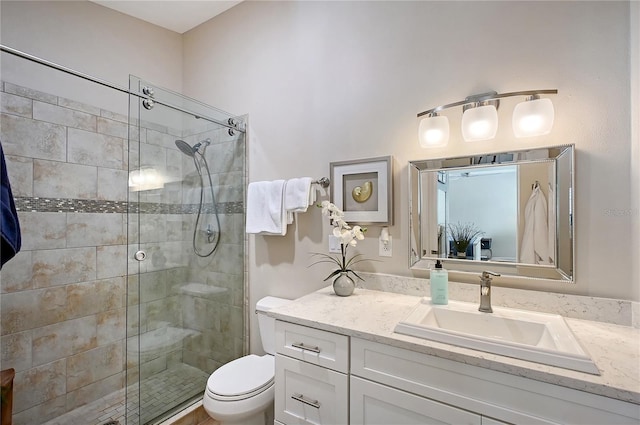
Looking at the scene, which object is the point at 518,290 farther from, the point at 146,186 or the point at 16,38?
the point at 16,38

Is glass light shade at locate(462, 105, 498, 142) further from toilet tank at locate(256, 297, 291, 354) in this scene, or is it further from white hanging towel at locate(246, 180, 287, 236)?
toilet tank at locate(256, 297, 291, 354)

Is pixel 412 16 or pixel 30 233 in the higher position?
pixel 412 16

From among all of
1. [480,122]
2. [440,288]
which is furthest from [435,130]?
[440,288]

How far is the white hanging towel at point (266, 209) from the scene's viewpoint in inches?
76.5

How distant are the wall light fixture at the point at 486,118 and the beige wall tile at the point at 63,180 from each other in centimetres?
217

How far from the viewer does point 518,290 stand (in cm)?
134

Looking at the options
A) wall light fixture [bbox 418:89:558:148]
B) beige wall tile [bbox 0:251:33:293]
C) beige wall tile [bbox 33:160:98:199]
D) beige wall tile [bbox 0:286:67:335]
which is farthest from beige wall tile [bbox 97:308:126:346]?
wall light fixture [bbox 418:89:558:148]

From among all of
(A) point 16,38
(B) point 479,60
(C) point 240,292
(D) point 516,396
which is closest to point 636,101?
(B) point 479,60

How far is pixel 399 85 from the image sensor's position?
1.65 meters

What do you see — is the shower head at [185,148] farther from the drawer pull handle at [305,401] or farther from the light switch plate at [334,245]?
the drawer pull handle at [305,401]

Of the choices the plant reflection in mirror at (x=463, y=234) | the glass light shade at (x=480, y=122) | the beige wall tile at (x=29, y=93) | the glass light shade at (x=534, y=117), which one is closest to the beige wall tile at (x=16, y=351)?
the beige wall tile at (x=29, y=93)

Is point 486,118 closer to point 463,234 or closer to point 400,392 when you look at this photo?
point 463,234

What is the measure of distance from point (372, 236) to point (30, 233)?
2.04 meters

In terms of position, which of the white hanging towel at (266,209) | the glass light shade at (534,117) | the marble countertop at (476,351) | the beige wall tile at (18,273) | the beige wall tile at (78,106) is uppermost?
the beige wall tile at (78,106)
